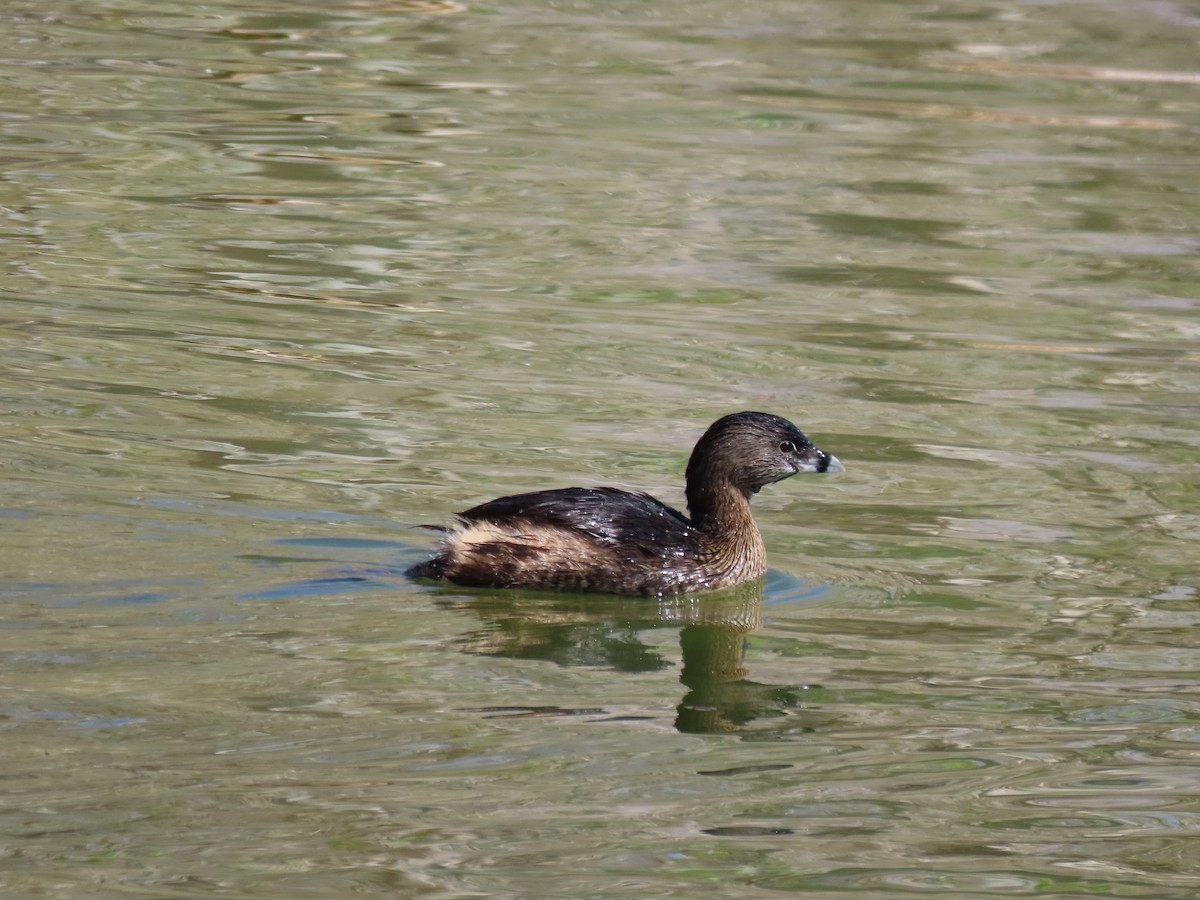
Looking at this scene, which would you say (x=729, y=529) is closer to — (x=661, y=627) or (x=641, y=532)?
(x=641, y=532)

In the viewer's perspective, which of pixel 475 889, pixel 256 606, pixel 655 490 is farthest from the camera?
pixel 655 490

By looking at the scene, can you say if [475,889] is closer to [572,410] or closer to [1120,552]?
[1120,552]

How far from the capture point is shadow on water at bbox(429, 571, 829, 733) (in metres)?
6.72

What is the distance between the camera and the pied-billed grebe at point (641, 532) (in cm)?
771

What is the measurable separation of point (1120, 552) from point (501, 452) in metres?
2.78

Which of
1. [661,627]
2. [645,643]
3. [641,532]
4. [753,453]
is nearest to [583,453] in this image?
[753,453]

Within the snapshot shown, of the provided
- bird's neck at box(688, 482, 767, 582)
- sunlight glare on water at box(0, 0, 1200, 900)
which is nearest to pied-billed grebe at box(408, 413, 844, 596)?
bird's neck at box(688, 482, 767, 582)

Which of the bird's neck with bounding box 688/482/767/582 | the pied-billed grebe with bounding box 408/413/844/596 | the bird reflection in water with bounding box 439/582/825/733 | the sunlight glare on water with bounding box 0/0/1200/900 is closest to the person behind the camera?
the sunlight glare on water with bounding box 0/0/1200/900

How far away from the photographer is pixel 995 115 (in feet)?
59.0

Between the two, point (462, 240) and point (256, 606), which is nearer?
point (256, 606)

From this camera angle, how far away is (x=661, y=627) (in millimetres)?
7652


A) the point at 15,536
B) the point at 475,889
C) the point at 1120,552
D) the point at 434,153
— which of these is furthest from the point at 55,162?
the point at 475,889

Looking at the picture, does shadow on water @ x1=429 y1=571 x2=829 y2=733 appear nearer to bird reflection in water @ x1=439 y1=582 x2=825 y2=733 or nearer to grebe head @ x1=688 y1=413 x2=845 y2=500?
bird reflection in water @ x1=439 y1=582 x2=825 y2=733

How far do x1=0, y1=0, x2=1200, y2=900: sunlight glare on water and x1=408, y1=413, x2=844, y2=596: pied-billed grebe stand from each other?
113 millimetres
